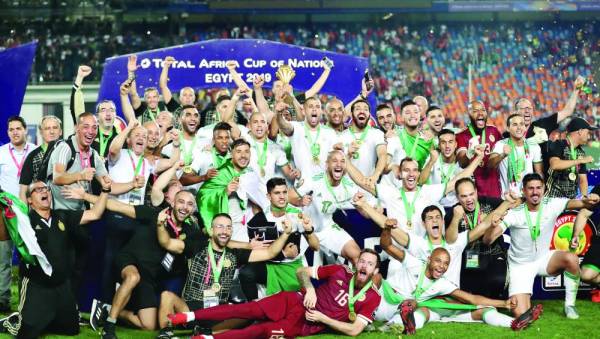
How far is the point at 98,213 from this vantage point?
7863 mm

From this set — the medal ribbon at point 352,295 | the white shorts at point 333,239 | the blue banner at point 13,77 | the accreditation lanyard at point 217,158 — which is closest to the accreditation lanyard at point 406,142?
the white shorts at point 333,239

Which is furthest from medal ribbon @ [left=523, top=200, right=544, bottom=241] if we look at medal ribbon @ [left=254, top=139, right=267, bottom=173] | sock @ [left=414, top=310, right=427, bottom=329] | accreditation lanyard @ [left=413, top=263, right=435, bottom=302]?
medal ribbon @ [left=254, top=139, right=267, bottom=173]

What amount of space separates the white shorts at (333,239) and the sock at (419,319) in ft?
2.94

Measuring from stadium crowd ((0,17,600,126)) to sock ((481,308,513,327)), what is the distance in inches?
822

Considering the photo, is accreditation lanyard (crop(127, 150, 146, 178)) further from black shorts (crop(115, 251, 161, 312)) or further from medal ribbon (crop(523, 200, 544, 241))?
medal ribbon (crop(523, 200, 544, 241))

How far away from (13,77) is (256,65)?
138 inches

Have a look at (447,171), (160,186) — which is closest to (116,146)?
(160,186)

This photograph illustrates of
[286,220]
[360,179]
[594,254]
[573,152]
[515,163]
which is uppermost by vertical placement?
[573,152]

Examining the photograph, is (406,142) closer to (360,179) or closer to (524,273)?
(360,179)

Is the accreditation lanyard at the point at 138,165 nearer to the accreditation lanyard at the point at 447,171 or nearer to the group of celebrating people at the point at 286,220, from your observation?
the group of celebrating people at the point at 286,220

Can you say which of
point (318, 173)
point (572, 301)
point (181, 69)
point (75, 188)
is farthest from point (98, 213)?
point (181, 69)

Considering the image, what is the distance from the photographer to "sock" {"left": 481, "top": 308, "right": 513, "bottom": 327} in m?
8.11

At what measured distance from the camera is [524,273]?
8.58 m

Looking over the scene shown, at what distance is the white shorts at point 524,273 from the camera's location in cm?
852
